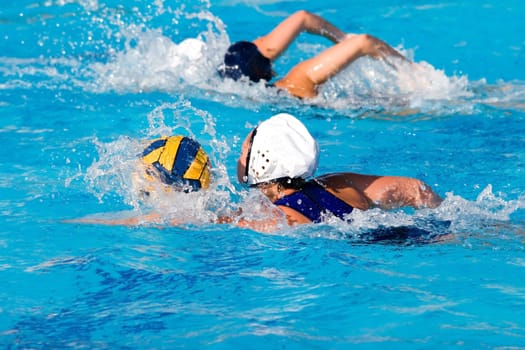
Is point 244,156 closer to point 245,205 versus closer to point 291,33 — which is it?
point 245,205

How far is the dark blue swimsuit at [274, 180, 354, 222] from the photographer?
441 centimetres

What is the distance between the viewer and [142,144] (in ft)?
15.7

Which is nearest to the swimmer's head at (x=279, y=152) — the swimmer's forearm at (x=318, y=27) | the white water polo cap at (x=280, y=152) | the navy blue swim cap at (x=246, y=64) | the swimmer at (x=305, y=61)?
the white water polo cap at (x=280, y=152)

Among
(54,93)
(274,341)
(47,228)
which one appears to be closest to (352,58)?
(54,93)

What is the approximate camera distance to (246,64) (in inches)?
292

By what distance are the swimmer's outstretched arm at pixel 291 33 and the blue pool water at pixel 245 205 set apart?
0.41 metres

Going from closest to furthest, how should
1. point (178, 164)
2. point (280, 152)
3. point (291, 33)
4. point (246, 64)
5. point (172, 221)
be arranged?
point (280, 152) < point (178, 164) < point (172, 221) < point (246, 64) < point (291, 33)

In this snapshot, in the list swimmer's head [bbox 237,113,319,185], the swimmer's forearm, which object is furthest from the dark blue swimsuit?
the swimmer's forearm

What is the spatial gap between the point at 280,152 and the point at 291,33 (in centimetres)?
344

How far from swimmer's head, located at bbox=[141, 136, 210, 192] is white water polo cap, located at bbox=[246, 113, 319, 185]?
268 millimetres

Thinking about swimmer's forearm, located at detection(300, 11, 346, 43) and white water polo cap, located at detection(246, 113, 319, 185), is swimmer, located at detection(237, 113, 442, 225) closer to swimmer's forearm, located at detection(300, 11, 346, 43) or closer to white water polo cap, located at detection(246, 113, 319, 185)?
white water polo cap, located at detection(246, 113, 319, 185)

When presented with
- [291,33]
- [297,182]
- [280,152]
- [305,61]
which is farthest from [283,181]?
[291,33]

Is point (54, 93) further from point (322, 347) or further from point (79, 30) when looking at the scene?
point (322, 347)

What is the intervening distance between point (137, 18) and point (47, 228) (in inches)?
222
